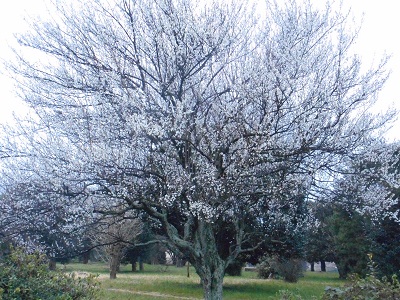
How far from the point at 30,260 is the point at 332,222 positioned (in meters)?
20.9

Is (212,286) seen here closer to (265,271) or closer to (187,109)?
(187,109)

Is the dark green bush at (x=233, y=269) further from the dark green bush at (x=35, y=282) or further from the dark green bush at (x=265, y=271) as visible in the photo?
the dark green bush at (x=35, y=282)

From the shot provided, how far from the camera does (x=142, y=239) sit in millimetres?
24891

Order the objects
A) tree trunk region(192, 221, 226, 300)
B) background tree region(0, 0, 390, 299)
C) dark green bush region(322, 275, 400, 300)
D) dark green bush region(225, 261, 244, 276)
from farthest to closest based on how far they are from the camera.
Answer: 1. dark green bush region(225, 261, 244, 276)
2. tree trunk region(192, 221, 226, 300)
3. background tree region(0, 0, 390, 299)
4. dark green bush region(322, 275, 400, 300)

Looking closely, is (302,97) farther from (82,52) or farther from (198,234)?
(82,52)

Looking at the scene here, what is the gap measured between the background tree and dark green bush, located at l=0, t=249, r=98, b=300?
3.03 metres

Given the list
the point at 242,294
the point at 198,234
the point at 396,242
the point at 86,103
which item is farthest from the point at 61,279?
the point at 242,294

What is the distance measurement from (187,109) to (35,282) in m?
4.45

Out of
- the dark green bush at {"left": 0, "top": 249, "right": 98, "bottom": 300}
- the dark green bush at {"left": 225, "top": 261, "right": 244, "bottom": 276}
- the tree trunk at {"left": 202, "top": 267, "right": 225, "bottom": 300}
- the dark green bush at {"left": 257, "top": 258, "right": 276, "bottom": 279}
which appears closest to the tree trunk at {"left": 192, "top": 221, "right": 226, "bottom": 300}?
the tree trunk at {"left": 202, "top": 267, "right": 225, "bottom": 300}

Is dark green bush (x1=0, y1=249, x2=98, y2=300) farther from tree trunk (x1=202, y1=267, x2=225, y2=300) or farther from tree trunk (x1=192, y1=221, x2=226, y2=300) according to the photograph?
tree trunk (x1=202, y1=267, x2=225, y2=300)

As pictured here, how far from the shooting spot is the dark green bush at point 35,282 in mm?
3523

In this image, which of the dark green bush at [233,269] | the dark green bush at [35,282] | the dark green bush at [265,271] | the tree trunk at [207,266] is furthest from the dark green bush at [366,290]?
the dark green bush at [265,271]

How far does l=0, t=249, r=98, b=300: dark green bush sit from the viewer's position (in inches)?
139

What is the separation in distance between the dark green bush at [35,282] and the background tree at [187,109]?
9.93ft
